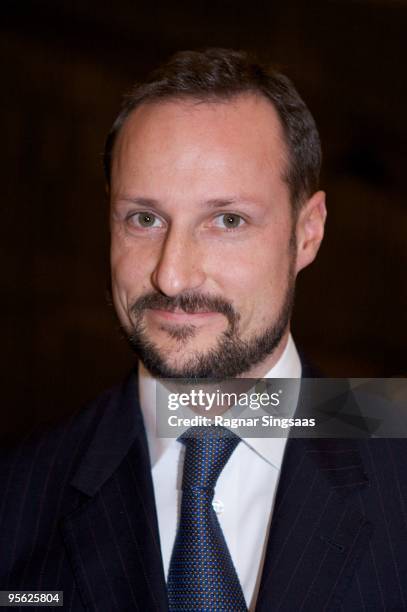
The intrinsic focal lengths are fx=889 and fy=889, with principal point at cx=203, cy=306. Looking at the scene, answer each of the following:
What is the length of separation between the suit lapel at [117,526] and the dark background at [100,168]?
41.9 inches

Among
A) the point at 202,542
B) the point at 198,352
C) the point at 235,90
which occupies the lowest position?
the point at 202,542

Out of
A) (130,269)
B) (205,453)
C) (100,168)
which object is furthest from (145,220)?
(100,168)

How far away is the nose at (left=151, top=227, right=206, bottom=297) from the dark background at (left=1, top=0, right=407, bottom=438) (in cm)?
111

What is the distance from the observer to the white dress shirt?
3.66 feet

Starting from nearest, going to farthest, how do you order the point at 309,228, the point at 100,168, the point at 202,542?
the point at 202,542 → the point at 309,228 → the point at 100,168

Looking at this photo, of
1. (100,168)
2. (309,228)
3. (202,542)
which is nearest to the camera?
(202,542)

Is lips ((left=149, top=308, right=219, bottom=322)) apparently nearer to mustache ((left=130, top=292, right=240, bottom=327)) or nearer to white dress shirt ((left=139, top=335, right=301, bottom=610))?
mustache ((left=130, top=292, right=240, bottom=327))

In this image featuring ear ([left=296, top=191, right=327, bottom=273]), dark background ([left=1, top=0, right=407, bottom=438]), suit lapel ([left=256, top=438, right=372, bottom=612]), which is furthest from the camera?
dark background ([left=1, top=0, right=407, bottom=438])

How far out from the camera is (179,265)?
111 cm

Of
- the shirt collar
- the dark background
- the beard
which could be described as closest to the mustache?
the beard

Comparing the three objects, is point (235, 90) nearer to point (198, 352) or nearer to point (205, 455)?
point (198, 352)

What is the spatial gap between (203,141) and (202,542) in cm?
50

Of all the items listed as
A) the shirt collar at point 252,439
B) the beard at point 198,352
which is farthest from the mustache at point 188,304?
the shirt collar at point 252,439

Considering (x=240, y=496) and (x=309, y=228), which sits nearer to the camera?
(x=240, y=496)
